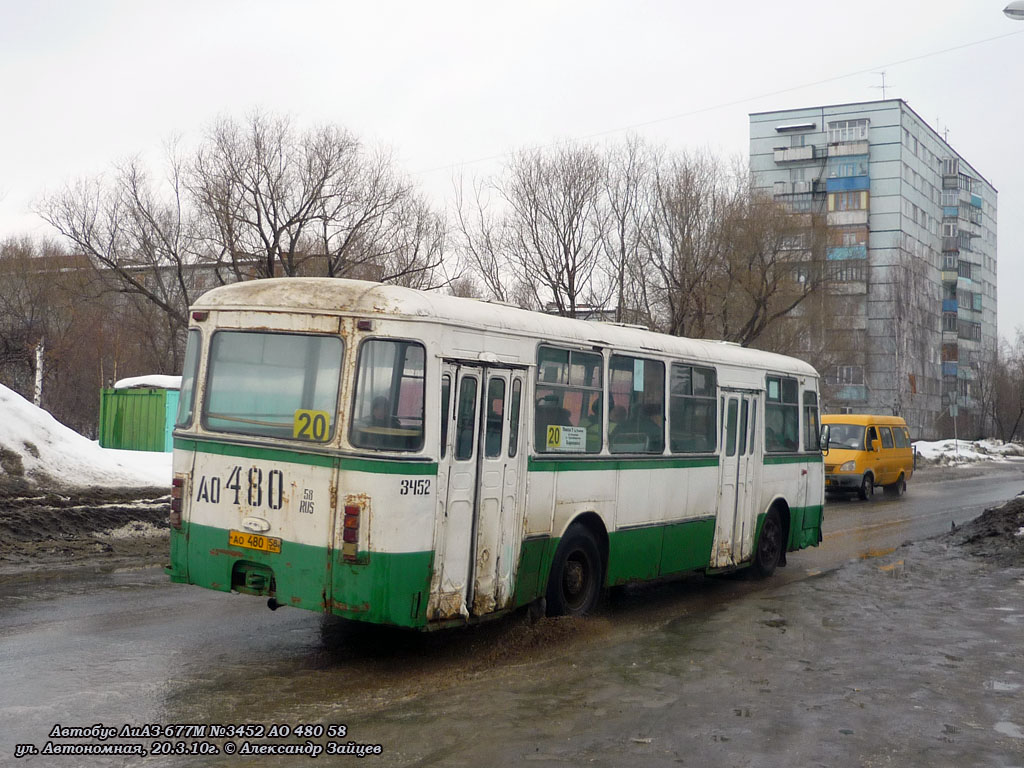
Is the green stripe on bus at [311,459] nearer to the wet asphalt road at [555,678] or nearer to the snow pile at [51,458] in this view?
the wet asphalt road at [555,678]

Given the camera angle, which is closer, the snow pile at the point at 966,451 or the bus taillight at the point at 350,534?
the bus taillight at the point at 350,534

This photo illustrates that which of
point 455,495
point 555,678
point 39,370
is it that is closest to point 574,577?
point 555,678

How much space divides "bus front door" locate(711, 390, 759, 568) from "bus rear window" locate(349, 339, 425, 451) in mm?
5321

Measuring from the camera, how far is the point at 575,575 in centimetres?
938

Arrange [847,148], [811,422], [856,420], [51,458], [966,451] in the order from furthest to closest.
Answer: [847,148] < [966,451] < [856,420] < [51,458] < [811,422]

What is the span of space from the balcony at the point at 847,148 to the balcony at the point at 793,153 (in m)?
1.55

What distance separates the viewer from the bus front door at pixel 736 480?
11773 millimetres

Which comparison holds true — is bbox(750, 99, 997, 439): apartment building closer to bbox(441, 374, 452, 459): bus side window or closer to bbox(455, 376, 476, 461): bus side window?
bbox(455, 376, 476, 461): bus side window

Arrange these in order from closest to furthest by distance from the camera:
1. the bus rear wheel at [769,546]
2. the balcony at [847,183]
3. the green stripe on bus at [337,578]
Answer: the green stripe on bus at [337,578]
the bus rear wheel at [769,546]
the balcony at [847,183]

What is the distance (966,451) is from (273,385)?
5836 centimetres

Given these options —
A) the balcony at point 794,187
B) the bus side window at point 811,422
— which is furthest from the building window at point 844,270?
the balcony at point 794,187

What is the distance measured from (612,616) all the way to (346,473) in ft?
13.3

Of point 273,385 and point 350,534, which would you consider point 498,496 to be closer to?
point 350,534

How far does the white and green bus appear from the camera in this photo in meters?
7.27
